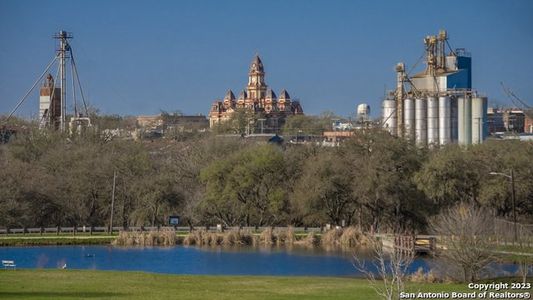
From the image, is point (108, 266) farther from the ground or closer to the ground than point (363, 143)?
closer to the ground

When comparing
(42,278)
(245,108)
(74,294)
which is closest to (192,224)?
(42,278)

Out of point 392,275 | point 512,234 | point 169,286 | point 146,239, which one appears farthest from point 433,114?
point 169,286

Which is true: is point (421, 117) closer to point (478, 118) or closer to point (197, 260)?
point (478, 118)

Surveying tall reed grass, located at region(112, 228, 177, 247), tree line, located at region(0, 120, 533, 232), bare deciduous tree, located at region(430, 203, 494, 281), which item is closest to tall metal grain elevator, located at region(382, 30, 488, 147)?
tree line, located at region(0, 120, 533, 232)

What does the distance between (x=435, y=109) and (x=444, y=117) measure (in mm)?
1103

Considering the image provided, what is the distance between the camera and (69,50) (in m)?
108

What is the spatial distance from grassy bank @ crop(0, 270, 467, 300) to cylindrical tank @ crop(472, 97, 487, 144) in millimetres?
61363

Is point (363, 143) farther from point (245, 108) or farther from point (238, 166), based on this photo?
point (245, 108)

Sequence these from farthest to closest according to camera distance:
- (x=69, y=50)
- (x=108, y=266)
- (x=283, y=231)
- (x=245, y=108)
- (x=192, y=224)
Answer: (x=245, y=108) → (x=69, y=50) → (x=192, y=224) → (x=283, y=231) → (x=108, y=266)

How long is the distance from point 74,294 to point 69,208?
40.2 metres

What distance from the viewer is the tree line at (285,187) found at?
63.7 m

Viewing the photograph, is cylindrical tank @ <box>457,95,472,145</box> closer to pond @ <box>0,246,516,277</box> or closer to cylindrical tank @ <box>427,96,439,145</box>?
cylindrical tank @ <box>427,96,439,145</box>

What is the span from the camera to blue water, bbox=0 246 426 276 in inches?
1753

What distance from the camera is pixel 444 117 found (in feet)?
315
